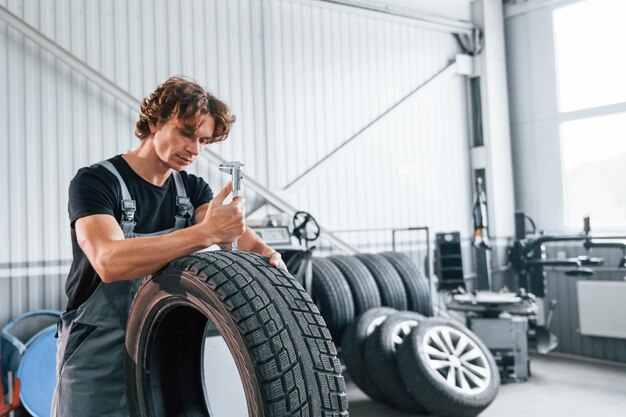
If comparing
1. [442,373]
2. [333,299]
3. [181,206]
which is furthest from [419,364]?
[181,206]

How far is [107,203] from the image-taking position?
5.01 feet

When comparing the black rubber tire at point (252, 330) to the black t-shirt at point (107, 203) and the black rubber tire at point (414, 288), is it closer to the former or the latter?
the black t-shirt at point (107, 203)

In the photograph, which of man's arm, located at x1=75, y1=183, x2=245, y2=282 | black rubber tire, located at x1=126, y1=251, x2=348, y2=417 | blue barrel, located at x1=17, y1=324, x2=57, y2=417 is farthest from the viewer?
blue barrel, located at x1=17, y1=324, x2=57, y2=417

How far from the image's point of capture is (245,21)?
4.92 m

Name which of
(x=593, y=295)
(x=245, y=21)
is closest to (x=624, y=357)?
(x=593, y=295)

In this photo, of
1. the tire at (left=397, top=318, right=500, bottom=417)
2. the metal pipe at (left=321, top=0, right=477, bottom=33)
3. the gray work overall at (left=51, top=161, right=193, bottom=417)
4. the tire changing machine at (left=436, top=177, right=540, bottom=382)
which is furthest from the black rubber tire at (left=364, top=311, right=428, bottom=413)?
the metal pipe at (left=321, top=0, right=477, bottom=33)

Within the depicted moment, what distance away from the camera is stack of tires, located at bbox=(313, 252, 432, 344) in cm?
432

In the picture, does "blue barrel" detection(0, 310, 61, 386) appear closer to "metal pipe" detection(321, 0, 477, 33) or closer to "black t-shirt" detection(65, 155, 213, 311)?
"black t-shirt" detection(65, 155, 213, 311)

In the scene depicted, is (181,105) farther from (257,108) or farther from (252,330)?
(257,108)

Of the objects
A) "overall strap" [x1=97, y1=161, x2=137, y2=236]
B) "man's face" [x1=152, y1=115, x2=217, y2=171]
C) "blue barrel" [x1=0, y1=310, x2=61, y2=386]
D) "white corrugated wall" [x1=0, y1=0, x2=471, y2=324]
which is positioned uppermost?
"white corrugated wall" [x1=0, y1=0, x2=471, y2=324]

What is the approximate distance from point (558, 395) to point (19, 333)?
386cm

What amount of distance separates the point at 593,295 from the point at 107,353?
5.06 meters

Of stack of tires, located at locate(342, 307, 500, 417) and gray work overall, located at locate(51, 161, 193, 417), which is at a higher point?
gray work overall, located at locate(51, 161, 193, 417)

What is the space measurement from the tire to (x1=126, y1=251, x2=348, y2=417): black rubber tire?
2362 millimetres
